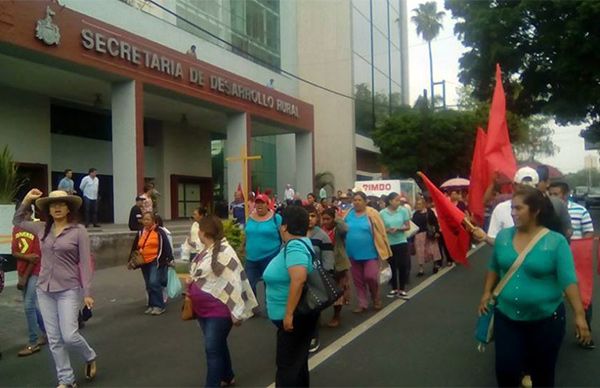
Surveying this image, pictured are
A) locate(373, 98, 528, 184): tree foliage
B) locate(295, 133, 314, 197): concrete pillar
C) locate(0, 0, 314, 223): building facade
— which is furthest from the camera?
locate(373, 98, 528, 184): tree foliage

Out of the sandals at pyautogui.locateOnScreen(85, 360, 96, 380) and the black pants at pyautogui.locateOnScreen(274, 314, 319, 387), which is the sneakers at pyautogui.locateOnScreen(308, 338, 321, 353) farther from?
the sandals at pyautogui.locateOnScreen(85, 360, 96, 380)

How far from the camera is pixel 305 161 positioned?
2853 cm

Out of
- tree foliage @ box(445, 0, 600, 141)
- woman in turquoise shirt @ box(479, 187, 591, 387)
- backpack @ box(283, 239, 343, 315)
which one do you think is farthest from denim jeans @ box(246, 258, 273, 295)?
tree foliage @ box(445, 0, 600, 141)

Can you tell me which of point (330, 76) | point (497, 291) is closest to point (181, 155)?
point (330, 76)

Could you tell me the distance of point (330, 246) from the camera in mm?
7250

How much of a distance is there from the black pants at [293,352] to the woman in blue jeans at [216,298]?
56 cm

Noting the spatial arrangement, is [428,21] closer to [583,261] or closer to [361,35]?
[361,35]

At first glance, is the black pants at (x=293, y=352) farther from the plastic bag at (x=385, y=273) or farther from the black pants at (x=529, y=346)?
the plastic bag at (x=385, y=273)

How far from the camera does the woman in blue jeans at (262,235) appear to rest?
7.52 metres

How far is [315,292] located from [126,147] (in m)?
14.0

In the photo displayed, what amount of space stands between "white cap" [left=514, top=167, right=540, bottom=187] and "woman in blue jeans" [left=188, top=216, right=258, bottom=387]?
280 centimetres

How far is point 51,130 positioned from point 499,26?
17713 millimetres

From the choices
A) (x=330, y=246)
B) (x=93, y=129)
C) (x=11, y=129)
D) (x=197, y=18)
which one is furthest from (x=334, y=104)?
(x=330, y=246)

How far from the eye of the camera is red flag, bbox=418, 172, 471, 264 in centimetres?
535
